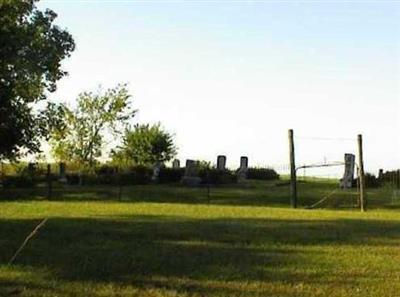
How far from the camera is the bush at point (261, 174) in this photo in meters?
56.1

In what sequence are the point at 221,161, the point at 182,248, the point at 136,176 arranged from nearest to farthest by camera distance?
the point at 182,248
the point at 136,176
the point at 221,161

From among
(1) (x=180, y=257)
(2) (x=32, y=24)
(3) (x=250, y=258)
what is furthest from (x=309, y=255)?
(2) (x=32, y=24)

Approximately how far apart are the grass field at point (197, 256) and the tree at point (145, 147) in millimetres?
43149

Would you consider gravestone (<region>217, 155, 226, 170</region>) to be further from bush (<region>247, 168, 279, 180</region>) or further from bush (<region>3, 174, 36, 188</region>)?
bush (<region>3, 174, 36, 188</region>)

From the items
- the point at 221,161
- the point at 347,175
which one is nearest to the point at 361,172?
the point at 347,175

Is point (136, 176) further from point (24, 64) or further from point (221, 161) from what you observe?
point (24, 64)

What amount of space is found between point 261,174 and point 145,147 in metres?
12.7

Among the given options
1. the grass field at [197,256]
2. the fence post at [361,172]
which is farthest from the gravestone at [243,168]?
the grass field at [197,256]

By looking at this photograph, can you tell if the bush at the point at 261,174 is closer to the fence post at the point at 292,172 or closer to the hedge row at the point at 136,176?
the hedge row at the point at 136,176

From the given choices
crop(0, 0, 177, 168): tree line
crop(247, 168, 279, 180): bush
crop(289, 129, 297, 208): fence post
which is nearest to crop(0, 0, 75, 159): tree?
crop(0, 0, 177, 168): tree line

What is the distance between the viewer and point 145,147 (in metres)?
64.9

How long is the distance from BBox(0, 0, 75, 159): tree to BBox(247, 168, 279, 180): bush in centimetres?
1826

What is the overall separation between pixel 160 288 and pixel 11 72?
28841mm

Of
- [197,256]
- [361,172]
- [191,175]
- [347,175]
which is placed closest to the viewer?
[197,256]
